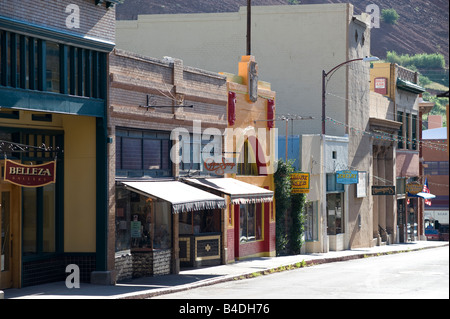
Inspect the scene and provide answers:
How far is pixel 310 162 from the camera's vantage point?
4069 cm

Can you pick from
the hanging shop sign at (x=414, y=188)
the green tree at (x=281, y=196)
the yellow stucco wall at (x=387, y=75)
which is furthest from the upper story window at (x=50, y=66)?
the hanging shop sign at (x=414, y=188)

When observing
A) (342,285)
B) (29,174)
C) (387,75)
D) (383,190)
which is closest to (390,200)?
(383,190)

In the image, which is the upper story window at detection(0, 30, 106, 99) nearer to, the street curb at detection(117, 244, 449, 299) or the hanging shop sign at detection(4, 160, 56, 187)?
the hanging shop sign at detection(4, 160, 56, 187)

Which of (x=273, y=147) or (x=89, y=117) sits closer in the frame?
(x=89, y=117)

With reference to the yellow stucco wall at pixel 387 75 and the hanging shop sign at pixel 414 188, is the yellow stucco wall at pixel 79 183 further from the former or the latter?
the hanging shop sign at pixel 414 188

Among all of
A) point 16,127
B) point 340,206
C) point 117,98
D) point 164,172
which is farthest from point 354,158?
point 16,127

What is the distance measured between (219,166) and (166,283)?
6864 mm

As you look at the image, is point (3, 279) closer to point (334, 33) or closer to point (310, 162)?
point (310, 162)

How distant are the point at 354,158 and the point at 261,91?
12944 mm

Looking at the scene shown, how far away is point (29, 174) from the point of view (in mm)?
21391

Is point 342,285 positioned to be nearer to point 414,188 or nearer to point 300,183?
point 300,183

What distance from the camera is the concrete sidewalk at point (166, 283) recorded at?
21.4m

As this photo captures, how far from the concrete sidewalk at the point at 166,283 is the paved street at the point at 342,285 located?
512 mm

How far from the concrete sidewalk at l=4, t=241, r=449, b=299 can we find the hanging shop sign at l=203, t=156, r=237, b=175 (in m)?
3.26
